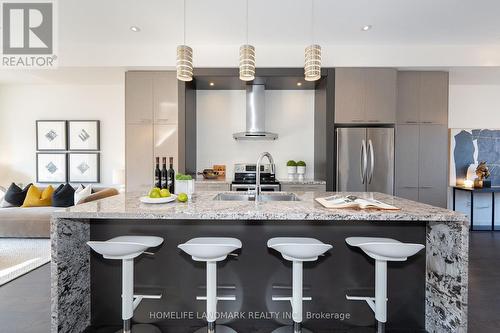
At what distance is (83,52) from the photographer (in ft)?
Result: 12.1

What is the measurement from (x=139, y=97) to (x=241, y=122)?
169 centimetres

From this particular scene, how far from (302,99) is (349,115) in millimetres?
1029

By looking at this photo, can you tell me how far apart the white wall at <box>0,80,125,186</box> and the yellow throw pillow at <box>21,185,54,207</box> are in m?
0.85

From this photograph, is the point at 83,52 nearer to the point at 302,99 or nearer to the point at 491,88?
the point at 302,99

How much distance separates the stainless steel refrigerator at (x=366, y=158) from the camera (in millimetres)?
3633

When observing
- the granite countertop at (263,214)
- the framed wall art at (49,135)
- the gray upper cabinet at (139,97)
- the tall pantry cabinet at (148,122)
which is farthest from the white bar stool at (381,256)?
the framed wall art at (49,135)

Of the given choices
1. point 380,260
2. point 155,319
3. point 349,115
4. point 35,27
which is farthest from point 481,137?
point 35,27

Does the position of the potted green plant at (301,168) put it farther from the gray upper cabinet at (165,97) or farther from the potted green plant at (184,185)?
the potted green plant at (184,185)

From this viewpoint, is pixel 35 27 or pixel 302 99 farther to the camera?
pixel 302 99

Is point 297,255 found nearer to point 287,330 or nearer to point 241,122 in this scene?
point 287,330

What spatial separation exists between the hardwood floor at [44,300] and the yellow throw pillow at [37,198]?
1524mm

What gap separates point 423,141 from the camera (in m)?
3.82

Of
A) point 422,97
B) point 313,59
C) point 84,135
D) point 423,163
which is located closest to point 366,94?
point 422,97

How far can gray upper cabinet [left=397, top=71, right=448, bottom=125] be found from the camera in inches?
150
